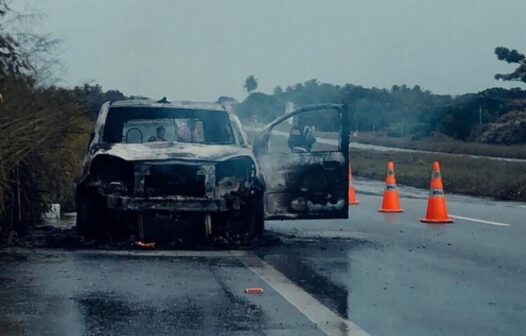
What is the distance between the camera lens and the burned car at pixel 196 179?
11.8 m

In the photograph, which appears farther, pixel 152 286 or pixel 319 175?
pixel 319 175

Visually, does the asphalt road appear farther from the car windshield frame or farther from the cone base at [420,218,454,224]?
the cone base at [420,218,454,224]

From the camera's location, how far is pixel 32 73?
49.3 feet

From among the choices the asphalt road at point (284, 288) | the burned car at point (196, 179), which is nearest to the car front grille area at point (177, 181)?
the burned car at point (196, 179)

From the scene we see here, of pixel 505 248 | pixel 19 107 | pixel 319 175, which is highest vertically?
pixel 19 107

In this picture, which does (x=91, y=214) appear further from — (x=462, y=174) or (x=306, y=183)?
(x=462, y=174)

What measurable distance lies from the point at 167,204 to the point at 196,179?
A: 1.36 feet

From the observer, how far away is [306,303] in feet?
28.0

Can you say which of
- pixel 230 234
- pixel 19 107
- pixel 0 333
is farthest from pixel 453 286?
pixel 19 107

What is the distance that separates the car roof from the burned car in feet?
0.04

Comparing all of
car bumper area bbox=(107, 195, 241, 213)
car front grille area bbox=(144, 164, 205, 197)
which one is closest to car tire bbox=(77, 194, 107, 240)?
car bumper area bbox=(107, 195, 241, 213)

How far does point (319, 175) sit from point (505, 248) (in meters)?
2.37

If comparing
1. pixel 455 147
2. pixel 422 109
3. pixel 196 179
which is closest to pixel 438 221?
pixel 196 179

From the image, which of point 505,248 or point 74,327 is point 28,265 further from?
point 505,248
